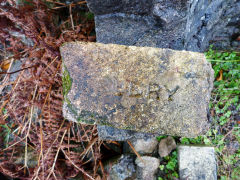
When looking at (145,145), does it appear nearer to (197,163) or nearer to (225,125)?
(197,163)

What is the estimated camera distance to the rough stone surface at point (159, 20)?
1.41 m

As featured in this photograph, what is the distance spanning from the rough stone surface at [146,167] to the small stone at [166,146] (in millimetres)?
133

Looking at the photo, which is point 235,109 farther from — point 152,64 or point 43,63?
point 43,63

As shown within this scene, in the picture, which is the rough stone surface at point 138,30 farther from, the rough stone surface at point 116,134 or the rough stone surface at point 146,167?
the rough stone surface at point 146,167

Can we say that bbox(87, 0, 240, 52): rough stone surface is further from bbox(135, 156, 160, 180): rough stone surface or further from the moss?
bbox(135, 156, 160, 180): rough stone surface

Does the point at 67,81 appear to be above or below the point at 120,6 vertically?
below

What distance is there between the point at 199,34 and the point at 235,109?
129cm

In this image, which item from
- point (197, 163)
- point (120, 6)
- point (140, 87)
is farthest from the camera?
point (197, 163)

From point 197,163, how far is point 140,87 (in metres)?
1.72

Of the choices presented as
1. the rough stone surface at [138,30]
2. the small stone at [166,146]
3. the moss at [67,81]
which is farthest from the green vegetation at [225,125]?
the moss at [67,81]

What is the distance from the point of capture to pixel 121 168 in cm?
242

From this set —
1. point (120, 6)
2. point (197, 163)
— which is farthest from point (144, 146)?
point (120, 6)

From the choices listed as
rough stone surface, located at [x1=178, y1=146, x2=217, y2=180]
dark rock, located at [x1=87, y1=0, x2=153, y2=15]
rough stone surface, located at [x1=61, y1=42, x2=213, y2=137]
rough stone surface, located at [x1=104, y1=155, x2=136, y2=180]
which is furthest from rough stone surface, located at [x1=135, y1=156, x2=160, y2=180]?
dark rock, located at [x1=87, y1=0, x2=153, y2=15]

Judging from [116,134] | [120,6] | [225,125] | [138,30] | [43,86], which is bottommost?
[225,125]
